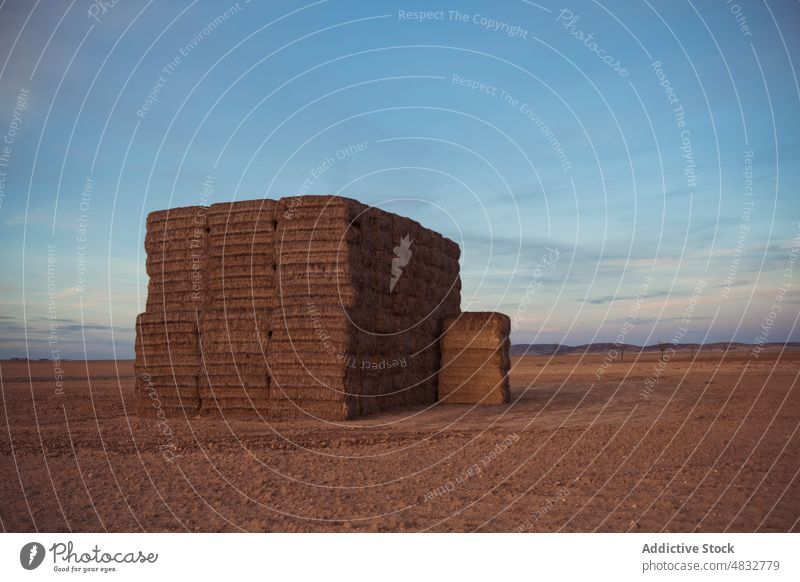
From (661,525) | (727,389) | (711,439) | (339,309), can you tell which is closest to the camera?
(661,525)

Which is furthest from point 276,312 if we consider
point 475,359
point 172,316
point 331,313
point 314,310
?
point 475,359

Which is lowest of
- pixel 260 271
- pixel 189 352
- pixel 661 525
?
pixel 661 525

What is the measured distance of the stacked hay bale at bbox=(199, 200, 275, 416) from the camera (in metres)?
10.8

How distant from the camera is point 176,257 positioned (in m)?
11.6

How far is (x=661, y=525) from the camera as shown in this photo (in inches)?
174

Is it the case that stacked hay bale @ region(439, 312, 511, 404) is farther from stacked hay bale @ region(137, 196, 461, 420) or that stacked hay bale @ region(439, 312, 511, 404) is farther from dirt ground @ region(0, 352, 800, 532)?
dirt ground @ region(0, 352, 800, 532)

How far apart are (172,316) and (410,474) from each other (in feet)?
22.1

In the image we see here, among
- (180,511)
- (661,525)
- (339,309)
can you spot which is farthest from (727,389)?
(180,511)

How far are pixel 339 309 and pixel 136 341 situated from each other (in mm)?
3992

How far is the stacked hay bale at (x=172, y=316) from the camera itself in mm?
11258

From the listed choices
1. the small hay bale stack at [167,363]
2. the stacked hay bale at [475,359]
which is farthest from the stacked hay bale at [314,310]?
the stacked hay bale at [475,359]

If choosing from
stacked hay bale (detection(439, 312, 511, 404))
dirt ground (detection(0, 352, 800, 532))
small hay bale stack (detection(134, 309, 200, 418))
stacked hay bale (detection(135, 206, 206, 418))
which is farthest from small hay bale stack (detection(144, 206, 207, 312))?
stacked hay bale (detection(439, 312, 511, 404))

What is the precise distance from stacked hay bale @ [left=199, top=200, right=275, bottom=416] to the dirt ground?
33.7 inches
